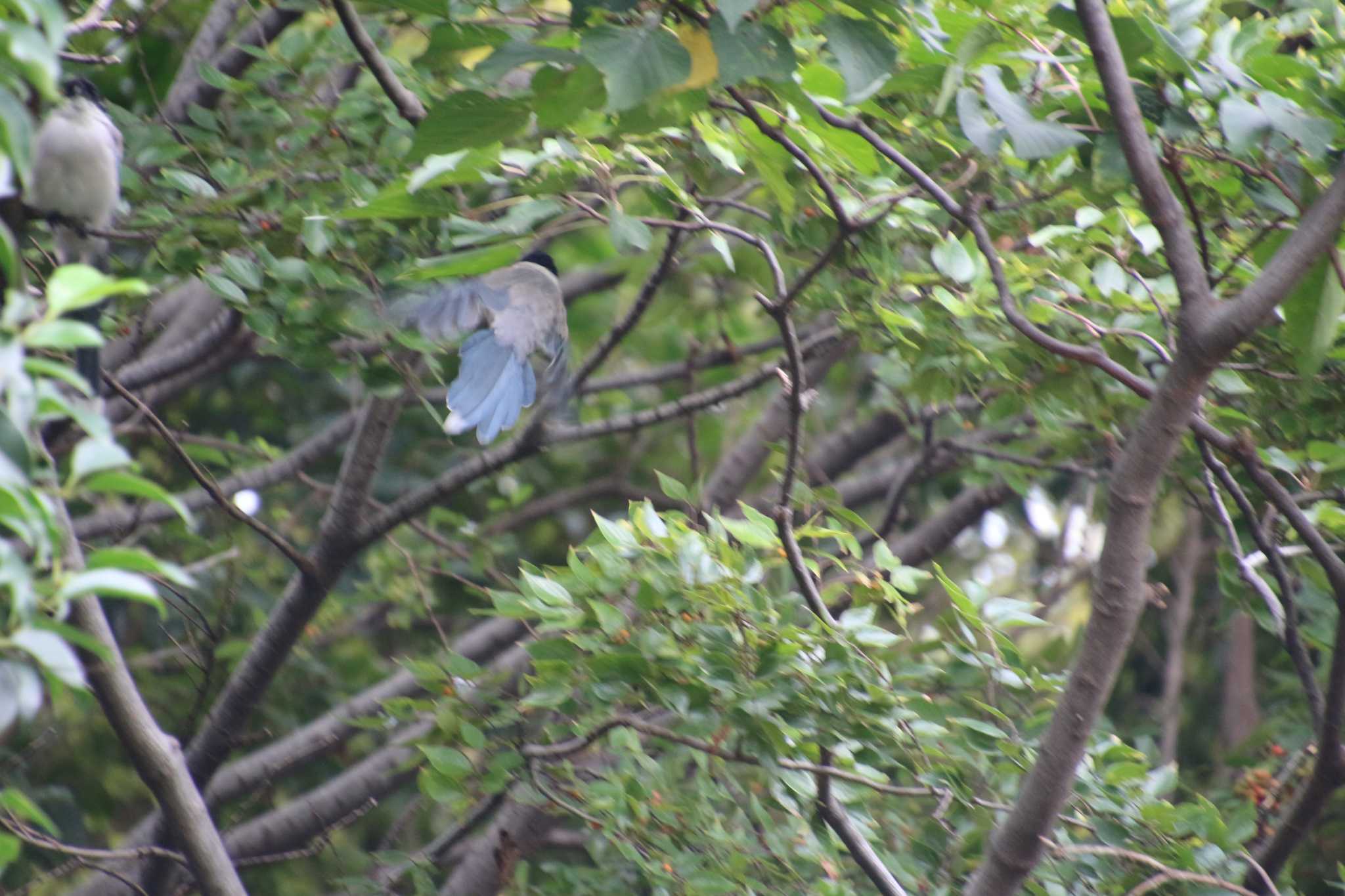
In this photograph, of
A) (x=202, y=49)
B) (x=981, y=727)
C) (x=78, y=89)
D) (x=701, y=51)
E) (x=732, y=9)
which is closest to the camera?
(x=732, y=9)

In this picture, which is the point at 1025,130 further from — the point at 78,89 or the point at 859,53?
the point at 78,89

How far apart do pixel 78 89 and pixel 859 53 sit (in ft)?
6.18

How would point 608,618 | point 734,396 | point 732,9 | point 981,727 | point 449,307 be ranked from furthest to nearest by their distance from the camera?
point 734,396 → point 449,307 → point 981,727 → point 608,618 → point 732,9

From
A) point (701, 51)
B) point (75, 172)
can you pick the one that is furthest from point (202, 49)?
point (701, 51)

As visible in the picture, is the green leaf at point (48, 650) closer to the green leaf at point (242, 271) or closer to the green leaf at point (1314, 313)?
the green leaf at point (242, 271)

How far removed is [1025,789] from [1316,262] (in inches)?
35.4

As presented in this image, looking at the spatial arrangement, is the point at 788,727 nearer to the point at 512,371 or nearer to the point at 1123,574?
the point at 1123,574

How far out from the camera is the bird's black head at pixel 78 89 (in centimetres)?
278

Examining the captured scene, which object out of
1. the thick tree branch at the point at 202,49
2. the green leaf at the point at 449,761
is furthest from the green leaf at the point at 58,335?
the thick tree branch at the point at 202,49

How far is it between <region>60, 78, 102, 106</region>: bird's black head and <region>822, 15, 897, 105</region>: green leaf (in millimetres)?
1782

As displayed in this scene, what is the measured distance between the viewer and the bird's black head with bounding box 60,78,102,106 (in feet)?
9.12

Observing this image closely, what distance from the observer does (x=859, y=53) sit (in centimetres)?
172

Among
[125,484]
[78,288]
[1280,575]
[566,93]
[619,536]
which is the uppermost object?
[566,93]

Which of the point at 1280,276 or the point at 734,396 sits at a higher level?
the point at 1280,276
